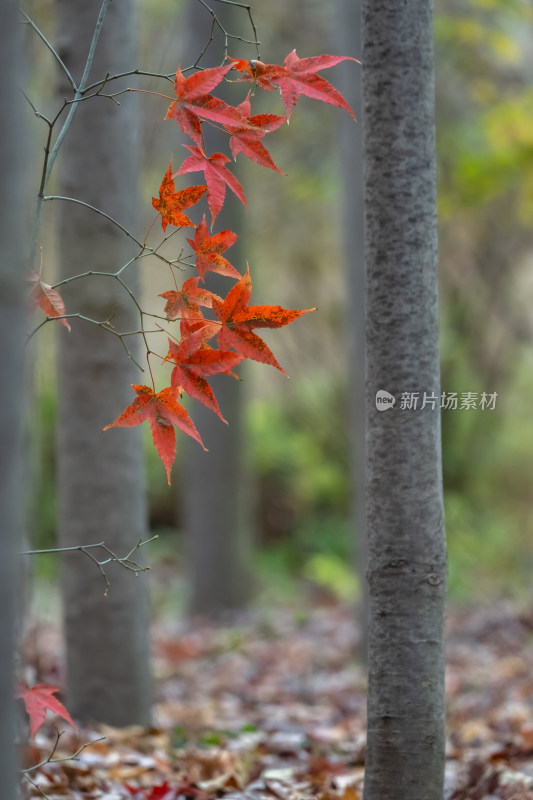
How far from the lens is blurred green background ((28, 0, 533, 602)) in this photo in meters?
8.61

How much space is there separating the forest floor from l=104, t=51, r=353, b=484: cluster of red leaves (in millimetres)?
784

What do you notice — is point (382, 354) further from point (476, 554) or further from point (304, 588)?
point (304, 588)

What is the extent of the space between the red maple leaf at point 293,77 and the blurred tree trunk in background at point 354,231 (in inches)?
114

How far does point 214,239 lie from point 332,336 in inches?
368

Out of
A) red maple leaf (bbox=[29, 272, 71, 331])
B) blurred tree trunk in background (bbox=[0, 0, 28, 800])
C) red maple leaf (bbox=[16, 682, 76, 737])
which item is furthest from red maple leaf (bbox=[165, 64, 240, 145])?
red maple leaf (bbox=[16, 682, 76, 737])

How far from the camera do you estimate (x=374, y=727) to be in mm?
1641

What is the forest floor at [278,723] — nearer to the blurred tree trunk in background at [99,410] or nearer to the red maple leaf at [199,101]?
the blurred tree trunk in background at [99,410]

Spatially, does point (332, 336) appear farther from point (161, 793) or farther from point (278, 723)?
point (161, 793)

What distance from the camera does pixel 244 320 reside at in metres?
1.47

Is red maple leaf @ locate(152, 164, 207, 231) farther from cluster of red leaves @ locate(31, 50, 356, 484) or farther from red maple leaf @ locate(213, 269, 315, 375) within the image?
red maple leaf @ locate(213, 269, 315, 375)

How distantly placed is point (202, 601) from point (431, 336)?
519 centimetres

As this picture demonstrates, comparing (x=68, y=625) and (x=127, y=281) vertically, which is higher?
(x=127, y=281)

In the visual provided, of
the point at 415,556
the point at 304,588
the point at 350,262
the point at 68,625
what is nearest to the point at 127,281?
the point at 68,625

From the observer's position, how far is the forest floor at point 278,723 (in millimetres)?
2070
